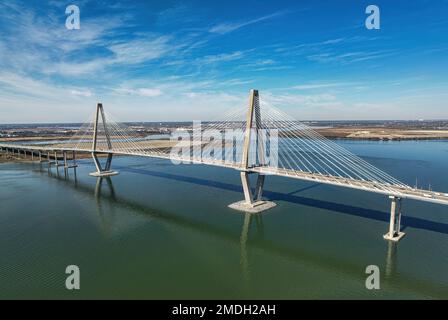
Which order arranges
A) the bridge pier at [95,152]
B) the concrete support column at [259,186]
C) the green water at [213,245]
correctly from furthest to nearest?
the bridge pier at [95,152] < the concrete support column at [259,186] < the green water at [213,245]

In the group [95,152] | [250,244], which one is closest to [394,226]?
[250,244]

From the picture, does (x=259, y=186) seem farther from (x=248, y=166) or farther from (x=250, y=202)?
(x=248, y=166)

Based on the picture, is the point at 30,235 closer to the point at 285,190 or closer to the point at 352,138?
the point at 285,190

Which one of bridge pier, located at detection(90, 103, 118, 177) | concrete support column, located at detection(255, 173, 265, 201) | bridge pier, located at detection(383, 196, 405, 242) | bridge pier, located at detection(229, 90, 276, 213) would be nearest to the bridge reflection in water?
bridge pier, located at detection(383, 196, 405, 242)

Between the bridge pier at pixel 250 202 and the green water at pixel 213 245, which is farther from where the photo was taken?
the bridge pier at pixel 250 202

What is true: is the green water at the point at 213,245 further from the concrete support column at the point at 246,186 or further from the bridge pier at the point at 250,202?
the concrete support column at the point at 246,186

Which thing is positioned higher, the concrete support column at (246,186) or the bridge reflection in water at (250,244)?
the concrete support column at (246,186)

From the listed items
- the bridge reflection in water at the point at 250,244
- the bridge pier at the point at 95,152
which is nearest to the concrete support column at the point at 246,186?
the bridge reflection in water at the point at 250,244
